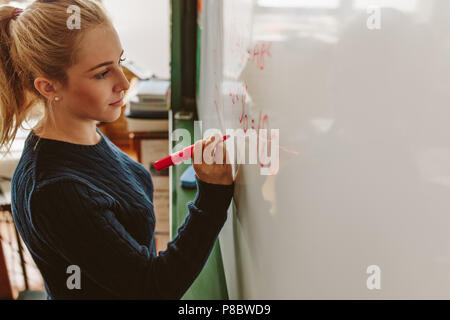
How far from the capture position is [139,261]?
2.42 feet

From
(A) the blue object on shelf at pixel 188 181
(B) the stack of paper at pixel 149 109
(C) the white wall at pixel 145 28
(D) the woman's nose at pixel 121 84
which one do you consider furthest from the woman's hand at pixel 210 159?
(C) the white wall at pixel 145 28

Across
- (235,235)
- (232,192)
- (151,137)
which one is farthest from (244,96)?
(151,137)

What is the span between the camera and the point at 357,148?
28 centimetres

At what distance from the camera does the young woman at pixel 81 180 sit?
0.70 meters

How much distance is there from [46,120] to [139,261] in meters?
0.36

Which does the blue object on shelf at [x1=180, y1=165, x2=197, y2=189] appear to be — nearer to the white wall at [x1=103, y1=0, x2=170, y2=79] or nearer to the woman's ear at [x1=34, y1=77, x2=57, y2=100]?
the woman's ear at [x1=34, y1=77, x2=57, y2=100]

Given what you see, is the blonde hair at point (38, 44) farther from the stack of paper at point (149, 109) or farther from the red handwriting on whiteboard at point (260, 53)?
the stack of paper at point (149, 109)

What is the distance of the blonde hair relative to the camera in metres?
0.75

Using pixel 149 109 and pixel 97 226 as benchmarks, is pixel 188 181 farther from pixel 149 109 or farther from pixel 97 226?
pixel 149 109

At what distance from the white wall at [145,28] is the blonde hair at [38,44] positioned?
2433 mm

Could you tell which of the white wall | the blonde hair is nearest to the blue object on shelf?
the blonde hair
